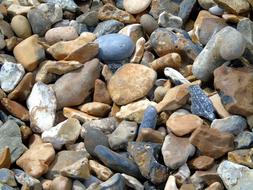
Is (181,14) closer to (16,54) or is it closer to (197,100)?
(197,100)

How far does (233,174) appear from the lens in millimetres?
1295

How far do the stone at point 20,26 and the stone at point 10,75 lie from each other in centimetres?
15

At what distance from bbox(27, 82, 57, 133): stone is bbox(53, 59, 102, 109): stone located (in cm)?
2

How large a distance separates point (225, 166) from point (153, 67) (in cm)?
36

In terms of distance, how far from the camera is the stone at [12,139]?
4.63ft

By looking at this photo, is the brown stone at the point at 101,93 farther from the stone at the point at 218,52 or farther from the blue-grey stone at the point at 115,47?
the stone at the point at 218,52

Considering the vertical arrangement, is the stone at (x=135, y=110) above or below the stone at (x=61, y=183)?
above

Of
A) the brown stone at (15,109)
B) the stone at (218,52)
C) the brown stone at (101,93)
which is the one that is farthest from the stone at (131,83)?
the brown stone at (15,109)

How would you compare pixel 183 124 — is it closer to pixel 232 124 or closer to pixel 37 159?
pixel 232 124

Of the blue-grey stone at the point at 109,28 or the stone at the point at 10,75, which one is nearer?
the stone at the point at 10,75

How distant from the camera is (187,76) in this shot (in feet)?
5.06

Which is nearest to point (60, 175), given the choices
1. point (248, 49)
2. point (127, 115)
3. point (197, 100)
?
point (127, 115)

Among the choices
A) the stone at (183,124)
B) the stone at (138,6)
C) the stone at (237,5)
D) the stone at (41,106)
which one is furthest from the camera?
the stone at (138,6)

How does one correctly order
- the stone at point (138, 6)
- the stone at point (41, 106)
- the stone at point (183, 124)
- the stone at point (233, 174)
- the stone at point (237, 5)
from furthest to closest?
the stone at point (138, 6)
the stone at point (237, 5)
the stone at point (41, 106)
the stone at point (183, 124)
the stone at point (233, 174)
